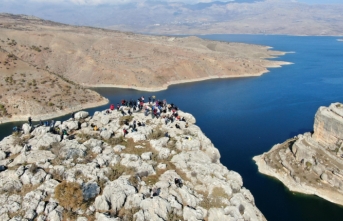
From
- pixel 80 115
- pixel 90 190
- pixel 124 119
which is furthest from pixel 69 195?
pixel 80 115

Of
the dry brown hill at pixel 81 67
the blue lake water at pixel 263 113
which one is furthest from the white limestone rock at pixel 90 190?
the dry brown hill at pixel 81 67

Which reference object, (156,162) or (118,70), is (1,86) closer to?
(118,70)

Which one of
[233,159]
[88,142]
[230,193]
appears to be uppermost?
[88,142]

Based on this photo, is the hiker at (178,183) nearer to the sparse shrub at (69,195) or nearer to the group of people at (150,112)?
the sparse shrub at (69,195)

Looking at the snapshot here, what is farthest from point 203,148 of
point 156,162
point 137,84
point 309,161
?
point 137,84

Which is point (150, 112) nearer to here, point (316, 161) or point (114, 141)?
point (114, 141)
